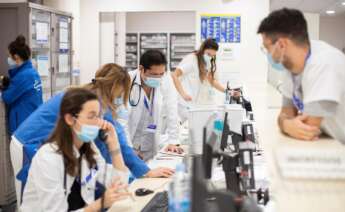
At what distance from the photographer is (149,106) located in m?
3.60

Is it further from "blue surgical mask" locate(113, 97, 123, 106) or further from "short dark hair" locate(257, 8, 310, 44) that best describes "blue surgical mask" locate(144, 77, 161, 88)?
"short dark hair" locate(257, 8, 310, 44)

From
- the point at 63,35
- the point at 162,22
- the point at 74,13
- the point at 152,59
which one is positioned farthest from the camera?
the point at 162,22

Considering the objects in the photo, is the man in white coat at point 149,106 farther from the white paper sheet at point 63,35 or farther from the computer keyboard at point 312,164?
the white paper sheet at point 63,35

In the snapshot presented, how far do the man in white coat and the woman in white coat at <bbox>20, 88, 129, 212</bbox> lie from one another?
3.99 ft

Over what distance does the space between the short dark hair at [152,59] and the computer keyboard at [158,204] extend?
1236mm

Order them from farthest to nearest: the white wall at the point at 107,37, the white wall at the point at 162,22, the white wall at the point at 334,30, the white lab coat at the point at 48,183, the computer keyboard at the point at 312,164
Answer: the white wall at the point at 334,30 < the white wall at the point at 162,22 < the white wall at the point at 107,37 < the white lab coat at the point at 48,183 < the computer keyboard at the point at 312,164

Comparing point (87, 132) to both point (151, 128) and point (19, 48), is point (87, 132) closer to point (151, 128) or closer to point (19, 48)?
point (151, 128)

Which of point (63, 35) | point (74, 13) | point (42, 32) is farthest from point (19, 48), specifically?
point (74, 13)

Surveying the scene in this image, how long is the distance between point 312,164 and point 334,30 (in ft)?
43.9

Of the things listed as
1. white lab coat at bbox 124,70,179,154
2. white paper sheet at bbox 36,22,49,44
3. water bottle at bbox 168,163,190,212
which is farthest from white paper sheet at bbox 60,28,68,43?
water bottle at bbox 168,163,190,212

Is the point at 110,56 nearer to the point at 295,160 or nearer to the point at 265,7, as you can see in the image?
the point at 265,7

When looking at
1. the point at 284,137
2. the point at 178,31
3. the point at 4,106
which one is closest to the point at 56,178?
the point at 284,137

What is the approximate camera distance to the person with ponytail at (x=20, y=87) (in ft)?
14.3

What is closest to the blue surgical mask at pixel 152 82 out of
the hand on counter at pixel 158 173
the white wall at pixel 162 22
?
the hand on counter at pixel 158 173
